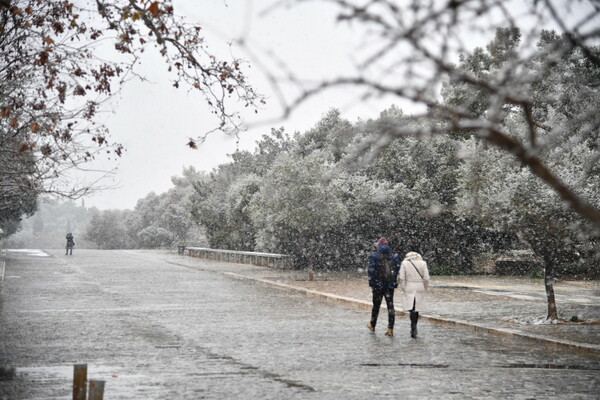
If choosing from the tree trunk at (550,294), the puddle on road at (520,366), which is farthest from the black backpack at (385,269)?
the puddle on road at (520,366)

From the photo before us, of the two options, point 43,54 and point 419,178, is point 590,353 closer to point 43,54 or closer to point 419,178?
point 43,54

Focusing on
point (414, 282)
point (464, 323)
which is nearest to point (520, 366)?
point (414, 282)

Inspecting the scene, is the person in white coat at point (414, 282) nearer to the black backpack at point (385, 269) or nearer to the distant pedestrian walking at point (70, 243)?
the black backpack at point (385, 269)

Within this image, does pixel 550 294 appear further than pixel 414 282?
Yes

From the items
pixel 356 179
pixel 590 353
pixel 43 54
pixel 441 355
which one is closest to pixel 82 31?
pixel 43 54

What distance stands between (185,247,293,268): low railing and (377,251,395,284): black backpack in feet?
64.6

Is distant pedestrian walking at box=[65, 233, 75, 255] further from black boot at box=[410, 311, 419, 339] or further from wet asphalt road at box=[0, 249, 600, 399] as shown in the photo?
black boot at box=[410, 311, 419, 339]

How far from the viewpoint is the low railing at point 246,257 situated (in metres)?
33.4

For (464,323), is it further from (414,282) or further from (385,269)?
(385,269)

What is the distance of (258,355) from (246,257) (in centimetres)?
2757

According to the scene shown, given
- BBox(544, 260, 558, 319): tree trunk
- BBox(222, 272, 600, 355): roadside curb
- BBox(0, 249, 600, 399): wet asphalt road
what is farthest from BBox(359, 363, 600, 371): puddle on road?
BBox(544, 260, 558, 319): tree trunk

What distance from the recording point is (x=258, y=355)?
34.8 ft

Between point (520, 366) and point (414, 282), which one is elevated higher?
point (414, 282)

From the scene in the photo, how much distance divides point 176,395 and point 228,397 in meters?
0.57
